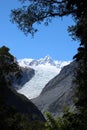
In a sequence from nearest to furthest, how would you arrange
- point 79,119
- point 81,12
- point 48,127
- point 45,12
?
point 79,119 → point 81,12 → point 45,12 → point 48,127

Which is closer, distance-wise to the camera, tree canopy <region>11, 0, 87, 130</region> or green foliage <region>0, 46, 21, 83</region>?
tree canopy <region>11, 0, 87, 130</region>

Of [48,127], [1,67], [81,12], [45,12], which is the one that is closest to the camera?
[81,12]

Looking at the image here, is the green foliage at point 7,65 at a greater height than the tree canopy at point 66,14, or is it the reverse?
the green foliage at point 7,65

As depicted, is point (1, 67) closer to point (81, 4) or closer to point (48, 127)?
point (48, 127)

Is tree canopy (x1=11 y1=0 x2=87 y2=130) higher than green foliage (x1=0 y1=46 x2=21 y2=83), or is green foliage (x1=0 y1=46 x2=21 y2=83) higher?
green foliage (x1=0 y1=46 x2=21 y2=83)

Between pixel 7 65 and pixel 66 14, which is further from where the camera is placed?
pixel 7 65

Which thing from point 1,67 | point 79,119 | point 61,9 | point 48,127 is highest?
point 1,67

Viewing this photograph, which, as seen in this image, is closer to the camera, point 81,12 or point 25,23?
point 81,12

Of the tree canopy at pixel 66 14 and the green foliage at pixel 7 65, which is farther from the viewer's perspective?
the green foliage at pixel 7 65

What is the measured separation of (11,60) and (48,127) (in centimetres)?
1052

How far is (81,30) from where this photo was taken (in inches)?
830

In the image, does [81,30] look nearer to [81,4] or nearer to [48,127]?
[81,4]

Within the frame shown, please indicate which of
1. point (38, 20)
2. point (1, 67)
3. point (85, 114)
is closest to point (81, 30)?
point (38, 20)

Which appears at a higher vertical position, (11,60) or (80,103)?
(11,60)
